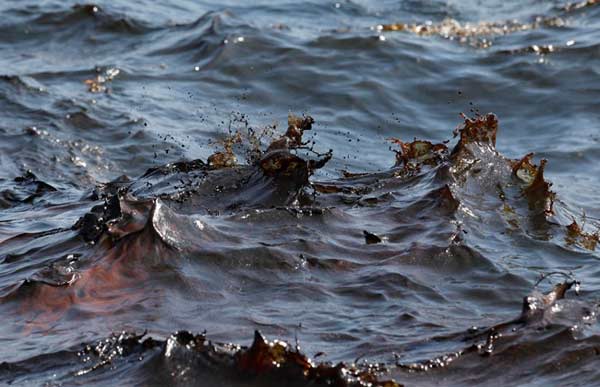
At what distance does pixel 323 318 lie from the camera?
4.46 m

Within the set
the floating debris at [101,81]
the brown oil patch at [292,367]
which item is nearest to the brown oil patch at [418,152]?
the brown oil patch at [292,367]

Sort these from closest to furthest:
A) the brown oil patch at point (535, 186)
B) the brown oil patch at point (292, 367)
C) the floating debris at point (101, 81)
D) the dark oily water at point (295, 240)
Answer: the brown oil patch at point (292, 367) → the dark oily water at point (295, 240) → the brown oil patch at point (535, 186) → the floating debris at point (101, 81)

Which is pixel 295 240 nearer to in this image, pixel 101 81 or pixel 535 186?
pixel 535 186

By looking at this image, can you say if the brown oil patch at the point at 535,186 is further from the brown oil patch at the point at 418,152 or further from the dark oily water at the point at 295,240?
the brown oil patch at the point at 418,152

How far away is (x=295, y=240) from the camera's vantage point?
16.7ft

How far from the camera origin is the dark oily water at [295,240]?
4.09 m

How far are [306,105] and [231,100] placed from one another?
0.70m

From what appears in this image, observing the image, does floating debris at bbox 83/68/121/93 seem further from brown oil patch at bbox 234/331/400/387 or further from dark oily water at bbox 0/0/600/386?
brown oil patch at bbox 234/331/400/387

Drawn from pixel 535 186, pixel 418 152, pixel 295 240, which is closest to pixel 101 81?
pixel 418 152

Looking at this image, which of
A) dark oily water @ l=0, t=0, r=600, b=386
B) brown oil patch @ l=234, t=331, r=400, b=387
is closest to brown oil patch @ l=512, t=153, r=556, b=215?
dark oily water @ l=0, t=0, r=600, b=386

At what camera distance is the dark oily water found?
13.4ft

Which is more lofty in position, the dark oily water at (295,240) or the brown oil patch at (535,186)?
the brown oil patch at (535,186)

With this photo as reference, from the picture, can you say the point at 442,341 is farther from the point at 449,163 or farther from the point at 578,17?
the point at 578,17

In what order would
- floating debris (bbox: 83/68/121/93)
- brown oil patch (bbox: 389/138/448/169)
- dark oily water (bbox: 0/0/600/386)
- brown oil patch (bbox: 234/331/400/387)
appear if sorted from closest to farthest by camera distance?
brown oil patch (bbox: 234/331/400/387)
dark oily water (bbox: 0/0/600/386)
brown oil patch (bbox: 389/138/448/169)
floating debris (bbox: 83/68/121/93)
